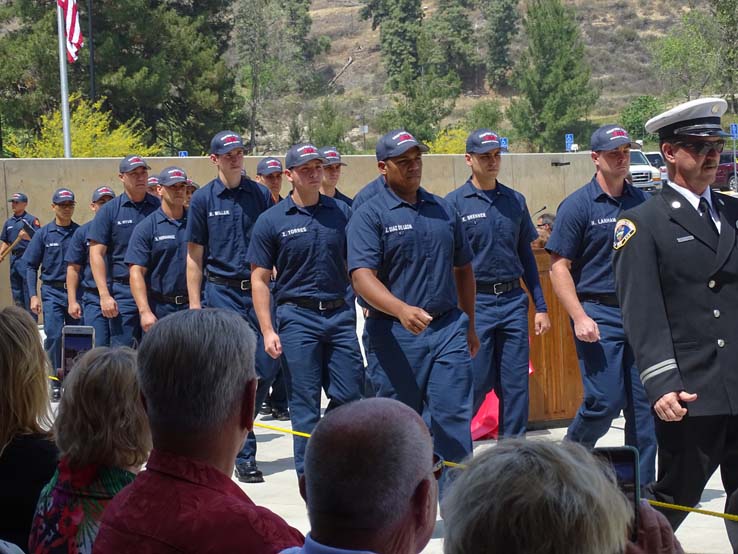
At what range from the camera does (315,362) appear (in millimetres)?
7102

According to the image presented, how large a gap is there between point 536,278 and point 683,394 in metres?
3.09

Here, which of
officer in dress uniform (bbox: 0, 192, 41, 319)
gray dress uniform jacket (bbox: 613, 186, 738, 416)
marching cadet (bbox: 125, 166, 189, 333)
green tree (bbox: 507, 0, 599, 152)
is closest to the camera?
gray dress uniform jacket (bbox: 613, 186, 738, 416)

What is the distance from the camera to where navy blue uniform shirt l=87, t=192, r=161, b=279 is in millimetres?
9820

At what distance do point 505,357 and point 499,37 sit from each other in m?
97.1

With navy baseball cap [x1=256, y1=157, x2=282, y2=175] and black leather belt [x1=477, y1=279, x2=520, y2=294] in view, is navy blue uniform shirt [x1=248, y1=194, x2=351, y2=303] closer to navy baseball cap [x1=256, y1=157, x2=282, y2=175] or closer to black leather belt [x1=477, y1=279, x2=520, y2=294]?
black leather belt [x1=477, y1=279, x2=520, y2=294]

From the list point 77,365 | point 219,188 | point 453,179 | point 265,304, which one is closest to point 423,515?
point 77,365

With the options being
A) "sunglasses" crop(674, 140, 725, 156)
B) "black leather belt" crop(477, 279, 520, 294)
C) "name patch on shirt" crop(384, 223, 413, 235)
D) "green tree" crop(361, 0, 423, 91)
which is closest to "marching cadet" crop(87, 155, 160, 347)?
"black leather belt" crop(477, 279, 520, 294)

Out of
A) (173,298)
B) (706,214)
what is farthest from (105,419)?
(173,298)

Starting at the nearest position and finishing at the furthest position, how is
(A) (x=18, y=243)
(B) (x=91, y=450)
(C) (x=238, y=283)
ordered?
(B) (x=91, y=450)
(C) (x=238, y=283)
(A) (x=18, y=243)

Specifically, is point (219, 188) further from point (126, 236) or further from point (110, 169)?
point (110, 169)

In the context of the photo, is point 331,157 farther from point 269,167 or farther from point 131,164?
point 131,164

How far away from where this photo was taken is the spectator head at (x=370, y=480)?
Answer: 85.4 inches

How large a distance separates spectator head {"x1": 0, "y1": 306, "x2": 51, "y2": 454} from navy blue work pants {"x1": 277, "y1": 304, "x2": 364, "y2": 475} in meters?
3.14

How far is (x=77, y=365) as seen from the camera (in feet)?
11.6
